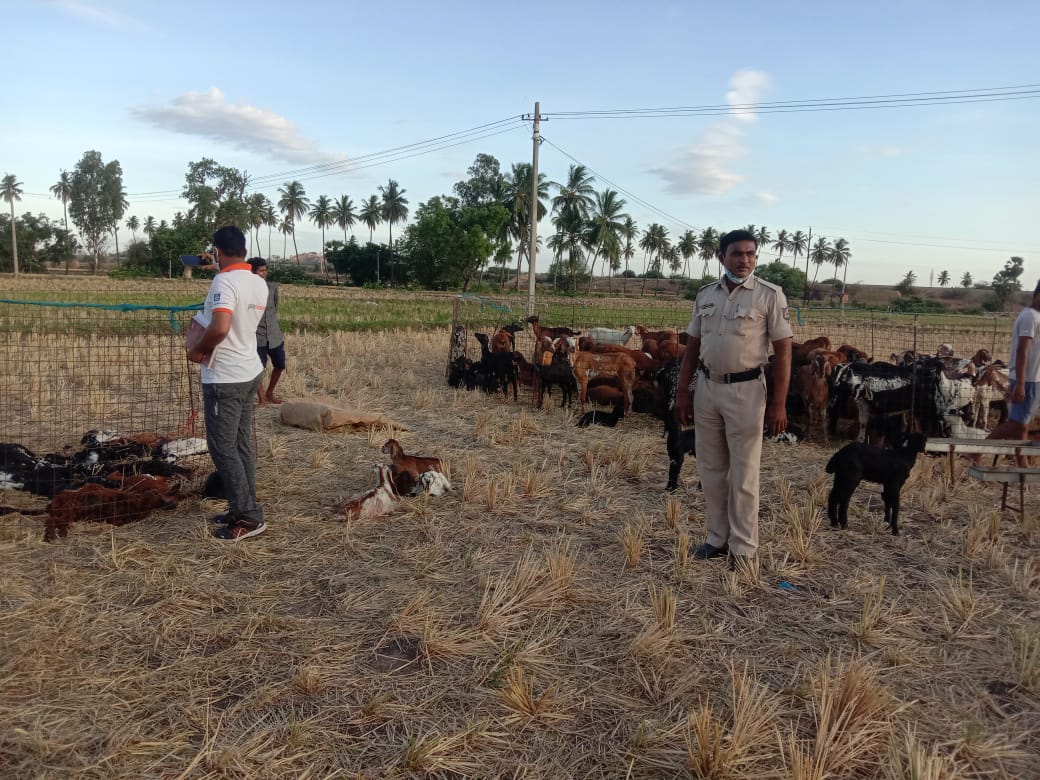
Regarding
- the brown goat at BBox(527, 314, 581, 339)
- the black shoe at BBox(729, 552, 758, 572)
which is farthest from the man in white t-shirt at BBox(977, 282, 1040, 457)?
the brown goat at BBox(527, 314, 581, 339)

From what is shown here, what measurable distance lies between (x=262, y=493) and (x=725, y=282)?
Result: 4349 millimetres

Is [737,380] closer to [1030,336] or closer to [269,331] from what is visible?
[1030,336]

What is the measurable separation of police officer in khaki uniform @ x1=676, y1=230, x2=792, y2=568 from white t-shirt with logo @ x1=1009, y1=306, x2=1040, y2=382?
288 centimetres

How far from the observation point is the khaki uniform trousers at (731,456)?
4523 millimetres

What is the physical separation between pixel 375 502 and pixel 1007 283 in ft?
228

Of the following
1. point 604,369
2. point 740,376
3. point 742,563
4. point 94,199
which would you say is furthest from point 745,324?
point 94,199

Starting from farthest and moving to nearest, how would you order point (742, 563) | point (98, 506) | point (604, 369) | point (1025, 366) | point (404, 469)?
1. point (604, 369)
2. point (404, 469)
3. point (1025, 366)
4. point (98, 506)
5. point (742, 563)

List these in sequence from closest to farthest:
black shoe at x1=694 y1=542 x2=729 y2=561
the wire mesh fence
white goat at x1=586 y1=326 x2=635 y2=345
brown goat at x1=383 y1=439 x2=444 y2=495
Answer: black shoe at x1=694 y1=542 x2=729 y2=561, brown goat at x1=383 y1=439 x2=444 y2=495, white goat at x1=586 y1=326 x2=635 y2=345, the wire mesh fence

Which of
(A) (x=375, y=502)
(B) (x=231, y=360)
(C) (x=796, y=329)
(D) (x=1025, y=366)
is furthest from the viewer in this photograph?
(C) (x=796, y=329)

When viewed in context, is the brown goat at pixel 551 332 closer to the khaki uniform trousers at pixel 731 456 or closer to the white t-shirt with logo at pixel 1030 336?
the white t-shirt with logo at pixel 1030 336

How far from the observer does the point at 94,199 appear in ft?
287

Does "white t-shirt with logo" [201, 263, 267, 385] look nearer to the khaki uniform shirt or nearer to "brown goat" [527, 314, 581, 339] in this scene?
the khaki uniform shirt

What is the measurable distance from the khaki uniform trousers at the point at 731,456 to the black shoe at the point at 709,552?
0.03 m

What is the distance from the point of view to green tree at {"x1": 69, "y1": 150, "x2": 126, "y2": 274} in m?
86.8
